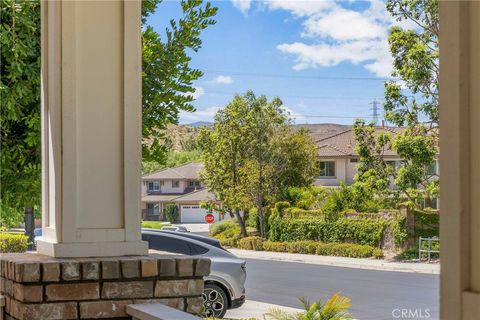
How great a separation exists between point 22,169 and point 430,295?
1057cm

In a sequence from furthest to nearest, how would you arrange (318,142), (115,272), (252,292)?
1. (318,142)
2. (252,292)
3. (115,272)

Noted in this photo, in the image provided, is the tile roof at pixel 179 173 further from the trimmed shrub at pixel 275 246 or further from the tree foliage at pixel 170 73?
the tree foliage at pixel 170 73

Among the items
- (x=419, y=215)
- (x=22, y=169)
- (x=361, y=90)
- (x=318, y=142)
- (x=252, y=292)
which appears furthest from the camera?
(x=361, y=90)

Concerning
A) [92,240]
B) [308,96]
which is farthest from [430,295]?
[308,96]

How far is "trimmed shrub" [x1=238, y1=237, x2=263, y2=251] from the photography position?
21.6 m

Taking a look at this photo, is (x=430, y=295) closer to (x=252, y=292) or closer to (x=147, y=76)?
(x=252, y=292)

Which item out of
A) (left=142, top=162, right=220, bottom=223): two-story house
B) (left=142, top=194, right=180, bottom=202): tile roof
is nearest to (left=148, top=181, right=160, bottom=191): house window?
(left=142, top=162, right=220, bottom=223): two-story house

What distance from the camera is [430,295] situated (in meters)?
13.3

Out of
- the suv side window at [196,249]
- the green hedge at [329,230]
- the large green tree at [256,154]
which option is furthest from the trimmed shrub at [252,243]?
the suv side window at [196,249]

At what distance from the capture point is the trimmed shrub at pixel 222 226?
78.4 ft

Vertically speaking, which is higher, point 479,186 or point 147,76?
point 147,76

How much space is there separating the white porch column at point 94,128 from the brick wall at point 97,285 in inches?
3.6

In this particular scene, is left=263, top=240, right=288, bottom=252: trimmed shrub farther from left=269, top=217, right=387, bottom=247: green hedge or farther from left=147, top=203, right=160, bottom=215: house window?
left=147, top=203, right=160, bottom=215: house window

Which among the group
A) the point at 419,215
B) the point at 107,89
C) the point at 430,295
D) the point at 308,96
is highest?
the point at 308,96
